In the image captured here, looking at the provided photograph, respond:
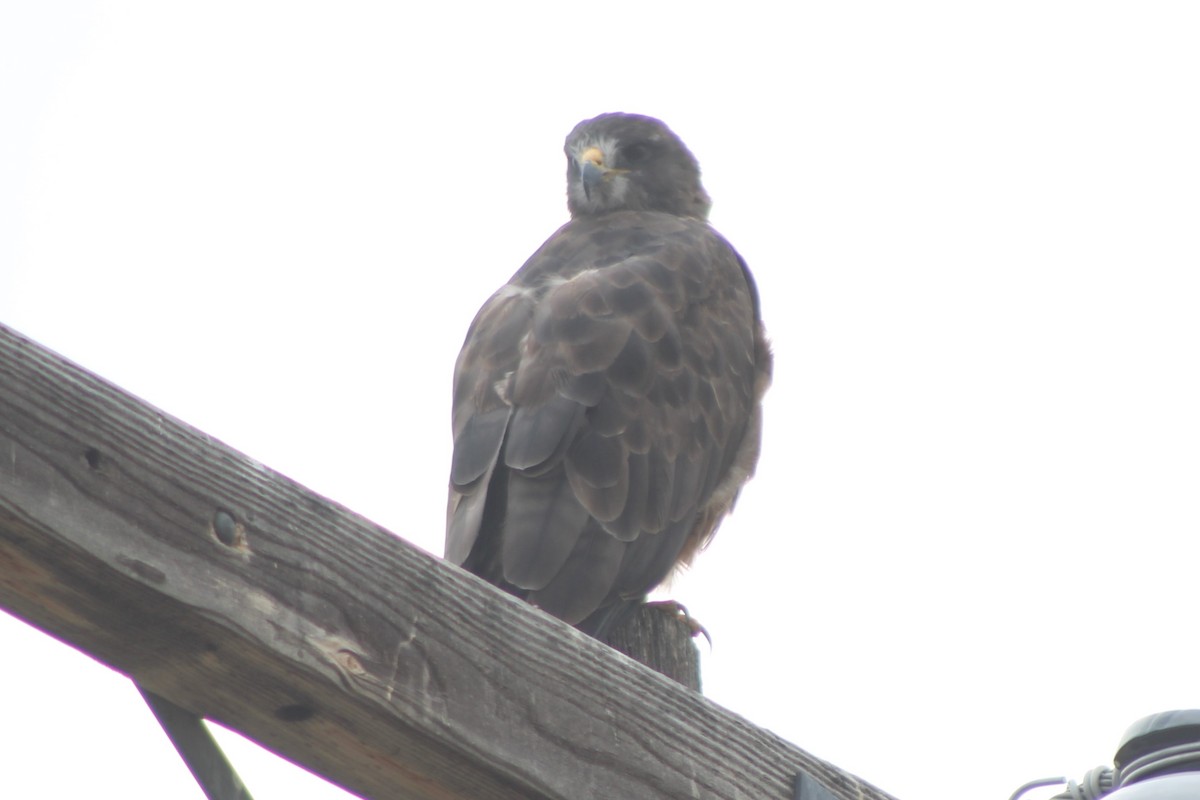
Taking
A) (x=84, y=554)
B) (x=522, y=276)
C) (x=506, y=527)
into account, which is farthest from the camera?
(x=522, y=276)

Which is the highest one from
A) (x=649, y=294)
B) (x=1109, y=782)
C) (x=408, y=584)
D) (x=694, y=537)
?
(x=649, y=294)

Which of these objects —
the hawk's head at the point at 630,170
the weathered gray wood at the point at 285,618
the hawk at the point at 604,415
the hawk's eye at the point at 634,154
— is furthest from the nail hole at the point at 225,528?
the hawk's eye at the point at 634,154

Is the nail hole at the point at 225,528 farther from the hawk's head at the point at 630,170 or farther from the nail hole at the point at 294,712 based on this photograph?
the hawk's head at the point at 630,170

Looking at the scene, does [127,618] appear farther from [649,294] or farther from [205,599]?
[649,294]

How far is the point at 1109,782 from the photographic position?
2.29 metres

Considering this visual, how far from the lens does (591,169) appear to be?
6.40 metres

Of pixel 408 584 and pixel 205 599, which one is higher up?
pixel 408 584

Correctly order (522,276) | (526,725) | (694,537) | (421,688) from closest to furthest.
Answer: (421,688) < (526,725) < (694,537) < (522,276)

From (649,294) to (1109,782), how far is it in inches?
113

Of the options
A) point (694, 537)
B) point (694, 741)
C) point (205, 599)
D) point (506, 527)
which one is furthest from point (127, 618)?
point (694, 537)

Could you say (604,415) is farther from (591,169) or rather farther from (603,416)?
(591,169)

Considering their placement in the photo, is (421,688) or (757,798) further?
(757,798)

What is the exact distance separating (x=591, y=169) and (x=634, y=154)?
0.32 m

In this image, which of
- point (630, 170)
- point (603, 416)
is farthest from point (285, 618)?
point (630, 170)
